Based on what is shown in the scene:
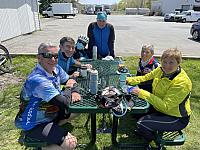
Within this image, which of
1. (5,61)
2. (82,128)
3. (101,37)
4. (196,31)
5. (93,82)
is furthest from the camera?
(196,31)

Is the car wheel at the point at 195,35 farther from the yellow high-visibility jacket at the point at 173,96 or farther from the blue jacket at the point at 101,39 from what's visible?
the yellow high-visibility jacket at the point at 173,96

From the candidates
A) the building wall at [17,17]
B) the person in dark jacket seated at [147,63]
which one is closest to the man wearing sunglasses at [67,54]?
the person in dark jacket seated at [147,63]

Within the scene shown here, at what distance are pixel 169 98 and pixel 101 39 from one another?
267 cm

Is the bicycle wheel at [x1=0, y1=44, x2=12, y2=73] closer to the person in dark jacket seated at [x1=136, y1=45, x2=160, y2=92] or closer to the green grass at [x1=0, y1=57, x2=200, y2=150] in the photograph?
the green grass at [x1=0, y1=57, x2=200, y2=150]

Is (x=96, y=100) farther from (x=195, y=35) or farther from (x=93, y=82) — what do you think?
(x=195, y=35)

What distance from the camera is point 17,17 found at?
44.5 feet

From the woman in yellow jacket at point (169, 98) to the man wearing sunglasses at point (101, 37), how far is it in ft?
7.50

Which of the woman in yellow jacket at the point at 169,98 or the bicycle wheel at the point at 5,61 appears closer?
the woman in yellow jacket at the point at 169,98

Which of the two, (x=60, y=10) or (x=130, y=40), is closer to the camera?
(x=130, y=40)

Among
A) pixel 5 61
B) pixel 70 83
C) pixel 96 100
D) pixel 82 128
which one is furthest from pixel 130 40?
pixel 96 100

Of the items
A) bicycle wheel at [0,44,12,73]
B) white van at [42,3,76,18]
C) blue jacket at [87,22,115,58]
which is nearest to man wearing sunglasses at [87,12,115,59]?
blue jacket at [87,22,115,58]

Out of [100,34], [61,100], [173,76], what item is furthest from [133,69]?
[61,100]

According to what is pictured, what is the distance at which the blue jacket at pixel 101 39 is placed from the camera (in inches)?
193

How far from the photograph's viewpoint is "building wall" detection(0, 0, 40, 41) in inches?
464
